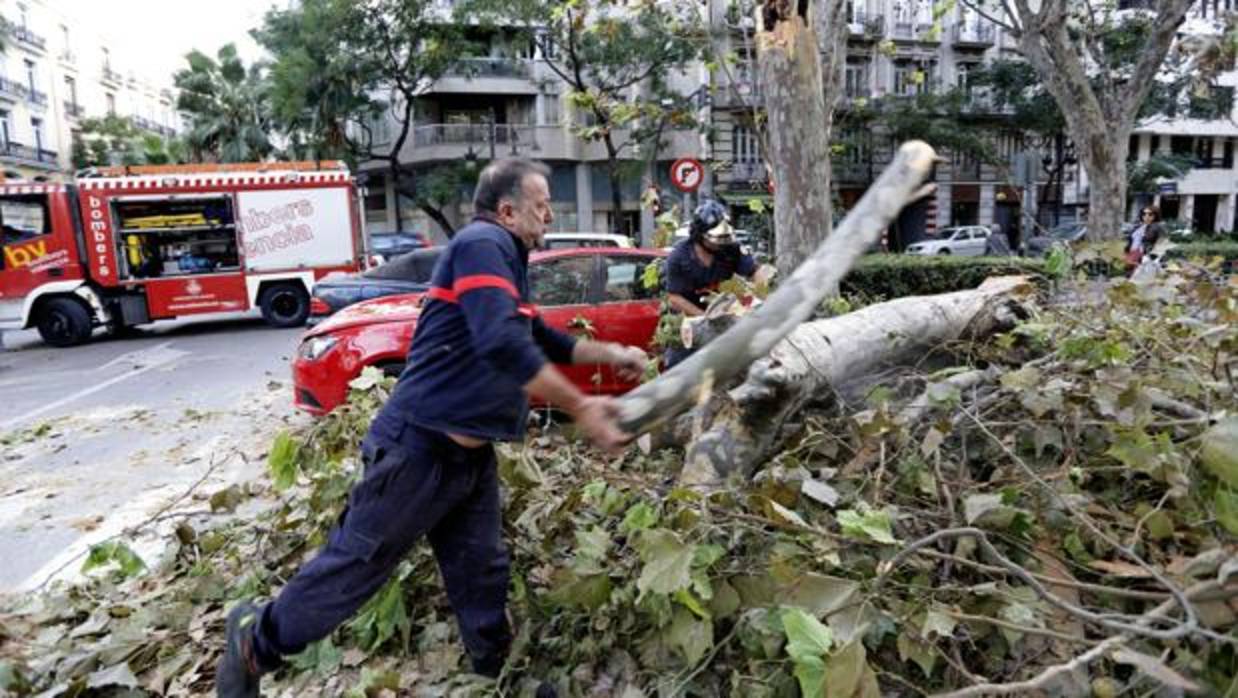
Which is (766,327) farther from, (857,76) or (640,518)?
(857,76)

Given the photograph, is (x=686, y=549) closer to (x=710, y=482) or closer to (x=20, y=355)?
(x=710, y=482)

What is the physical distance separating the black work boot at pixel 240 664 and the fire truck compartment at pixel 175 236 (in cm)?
1296

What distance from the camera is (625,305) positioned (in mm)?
5969

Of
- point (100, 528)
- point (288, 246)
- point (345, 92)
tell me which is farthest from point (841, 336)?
point (345, 92)

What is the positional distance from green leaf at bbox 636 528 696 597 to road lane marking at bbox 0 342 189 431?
7.19 metres

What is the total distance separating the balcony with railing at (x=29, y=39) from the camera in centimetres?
3547

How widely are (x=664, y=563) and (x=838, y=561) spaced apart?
1.61 feet

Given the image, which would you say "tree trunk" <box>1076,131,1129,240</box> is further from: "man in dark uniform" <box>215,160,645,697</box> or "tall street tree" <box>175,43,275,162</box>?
"tall street tree" <box>175,43,275,162</box>

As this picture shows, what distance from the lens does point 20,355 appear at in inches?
486

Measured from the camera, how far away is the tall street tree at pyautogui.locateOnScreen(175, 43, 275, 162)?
97.2 feet

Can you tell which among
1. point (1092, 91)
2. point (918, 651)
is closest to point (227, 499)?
point (918, 651)

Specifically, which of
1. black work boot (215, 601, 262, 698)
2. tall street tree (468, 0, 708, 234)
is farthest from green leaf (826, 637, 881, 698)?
tall street tree (468, 0, 708, 234)

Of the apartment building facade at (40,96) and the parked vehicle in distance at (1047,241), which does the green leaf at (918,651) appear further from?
the apartment building facade at (40,96)

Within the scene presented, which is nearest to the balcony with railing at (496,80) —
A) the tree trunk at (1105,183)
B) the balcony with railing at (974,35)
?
the balcony with railing at (974,35)
